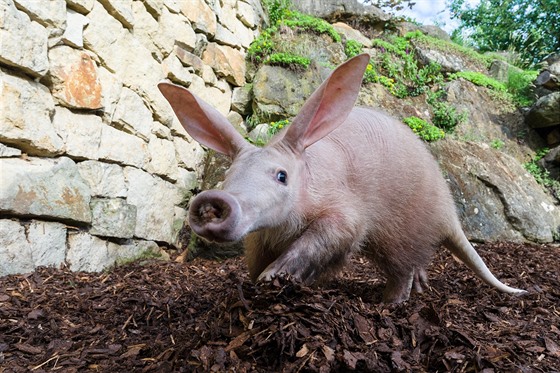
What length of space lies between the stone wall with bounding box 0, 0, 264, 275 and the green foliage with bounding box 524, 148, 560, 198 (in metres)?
6.15

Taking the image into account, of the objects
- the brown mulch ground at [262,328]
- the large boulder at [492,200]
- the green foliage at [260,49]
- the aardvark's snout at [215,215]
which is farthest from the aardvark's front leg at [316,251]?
the green foliage at [260,49]

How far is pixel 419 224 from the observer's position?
3.14 meters

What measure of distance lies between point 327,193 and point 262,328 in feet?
3.06

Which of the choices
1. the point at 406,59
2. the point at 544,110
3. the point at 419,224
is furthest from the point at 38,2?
the point at 544,110

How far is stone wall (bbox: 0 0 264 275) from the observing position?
11.3ft

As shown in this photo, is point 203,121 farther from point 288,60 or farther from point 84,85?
point 288,60

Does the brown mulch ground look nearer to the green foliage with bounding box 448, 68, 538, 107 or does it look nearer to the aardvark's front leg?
the aardvark's front leg

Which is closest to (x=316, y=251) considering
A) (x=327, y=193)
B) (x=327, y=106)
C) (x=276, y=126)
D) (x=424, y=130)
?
(x=327, y=193)

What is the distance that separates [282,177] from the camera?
242cm

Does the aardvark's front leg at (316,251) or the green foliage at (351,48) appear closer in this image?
the aardvark's front leg at (316,251)

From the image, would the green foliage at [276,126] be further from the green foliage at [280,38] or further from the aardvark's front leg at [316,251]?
the aardvark's front leg at [316,251]

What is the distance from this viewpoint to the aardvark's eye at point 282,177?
7.85ft

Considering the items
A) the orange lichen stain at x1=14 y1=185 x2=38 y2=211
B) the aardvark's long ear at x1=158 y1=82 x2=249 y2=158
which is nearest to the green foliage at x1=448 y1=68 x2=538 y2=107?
the aardvark's long ear at x1=158 y1=82 x2=249 y2=158

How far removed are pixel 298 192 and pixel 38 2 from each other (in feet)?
8.57
